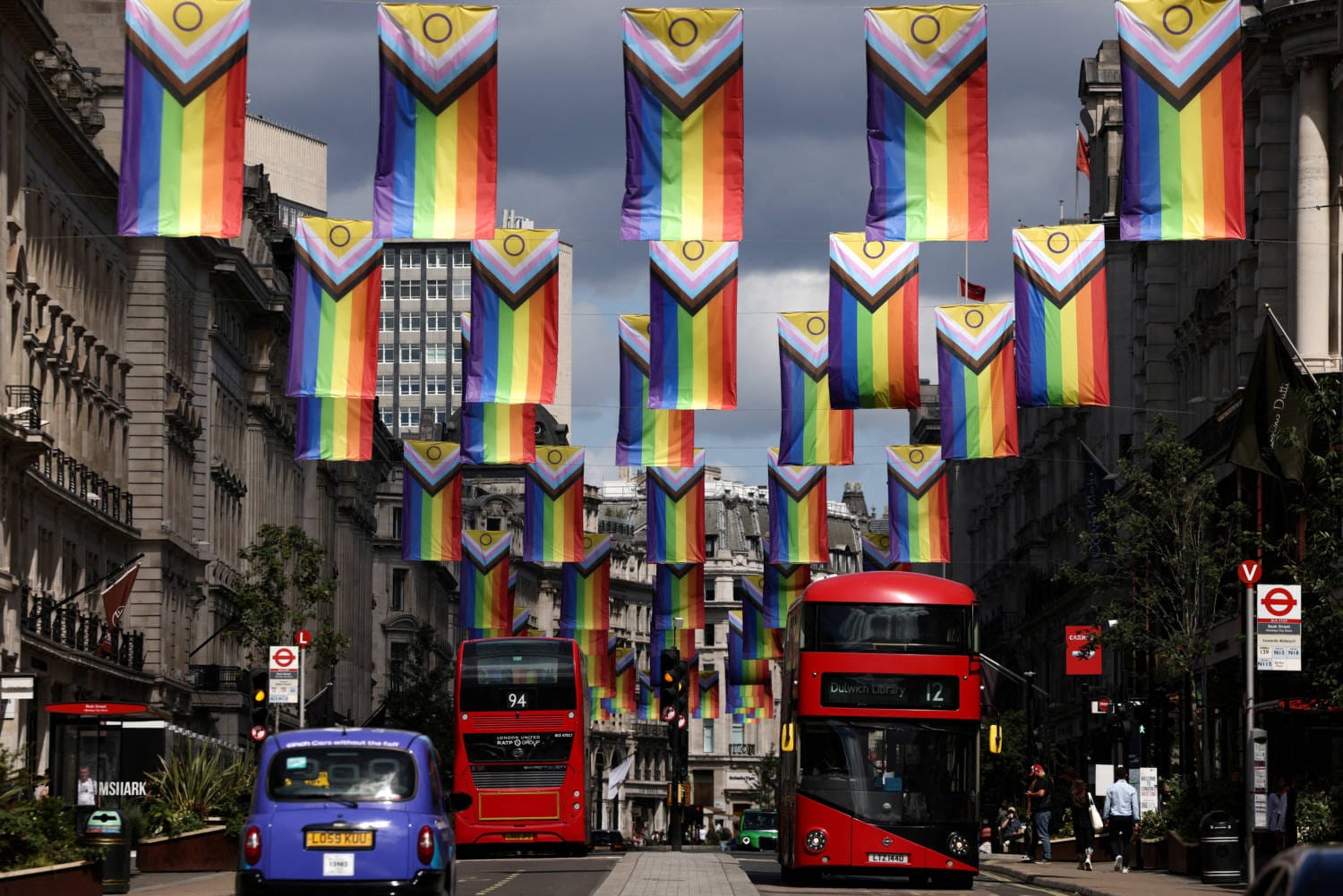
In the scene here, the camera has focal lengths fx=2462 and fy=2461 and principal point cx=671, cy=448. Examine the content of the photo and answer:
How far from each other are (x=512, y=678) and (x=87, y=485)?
23.0 m

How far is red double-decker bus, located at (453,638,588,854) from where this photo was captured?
46.3 m

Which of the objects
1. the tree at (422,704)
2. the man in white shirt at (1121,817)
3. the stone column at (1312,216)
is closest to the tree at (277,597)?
the man in white shirt at (1121,817)

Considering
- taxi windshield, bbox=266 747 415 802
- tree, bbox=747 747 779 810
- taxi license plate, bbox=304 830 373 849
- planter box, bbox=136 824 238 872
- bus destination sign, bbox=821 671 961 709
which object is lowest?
tree, bbox=747 747 779 810

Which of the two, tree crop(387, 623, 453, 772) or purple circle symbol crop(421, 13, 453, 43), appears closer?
purple circle symbol crop(421, 13, 453, 43)

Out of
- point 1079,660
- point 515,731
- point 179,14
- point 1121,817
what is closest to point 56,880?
point 179,14

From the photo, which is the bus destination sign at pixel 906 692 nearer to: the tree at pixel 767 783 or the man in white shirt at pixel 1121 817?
the man in white shirt at pixel 1121 817

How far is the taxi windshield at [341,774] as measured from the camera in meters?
22.8

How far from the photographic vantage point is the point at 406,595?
461 feet

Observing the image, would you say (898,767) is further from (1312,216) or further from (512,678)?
(1312,216)

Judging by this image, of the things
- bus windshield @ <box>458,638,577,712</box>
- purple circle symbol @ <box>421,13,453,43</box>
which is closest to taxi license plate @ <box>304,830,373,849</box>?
purple circle symbol @ <box>421,13,453,43</box>

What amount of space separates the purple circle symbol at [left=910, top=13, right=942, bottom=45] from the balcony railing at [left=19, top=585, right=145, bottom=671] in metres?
30.8

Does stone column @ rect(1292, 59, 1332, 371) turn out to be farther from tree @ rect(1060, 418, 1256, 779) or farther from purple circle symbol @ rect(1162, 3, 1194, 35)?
purple circle symbol @ rect(1162, 3, 1194, 35)

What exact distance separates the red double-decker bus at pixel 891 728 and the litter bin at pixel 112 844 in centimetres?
926

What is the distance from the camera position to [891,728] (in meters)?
33.7
